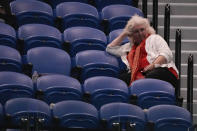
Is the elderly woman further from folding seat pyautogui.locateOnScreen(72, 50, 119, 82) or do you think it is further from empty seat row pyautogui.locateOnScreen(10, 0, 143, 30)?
empty seat row pyautogui.locateOnScreen(10, 0, 143, 30)

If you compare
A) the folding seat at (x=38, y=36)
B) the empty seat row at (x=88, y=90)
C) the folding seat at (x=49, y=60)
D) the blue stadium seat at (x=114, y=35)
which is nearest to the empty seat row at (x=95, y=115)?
the empty seat row at (x=88, y=90)

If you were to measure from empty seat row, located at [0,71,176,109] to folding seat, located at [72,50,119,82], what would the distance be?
0.30 meters

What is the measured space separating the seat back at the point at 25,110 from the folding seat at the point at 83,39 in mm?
1550

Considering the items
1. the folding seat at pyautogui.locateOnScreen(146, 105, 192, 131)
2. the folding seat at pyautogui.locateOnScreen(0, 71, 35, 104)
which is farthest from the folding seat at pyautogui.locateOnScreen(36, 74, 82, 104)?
the folding seat at pyautogui.locateOnScreen(146, 105, 192, 131)

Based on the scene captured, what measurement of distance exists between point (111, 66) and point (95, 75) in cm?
18

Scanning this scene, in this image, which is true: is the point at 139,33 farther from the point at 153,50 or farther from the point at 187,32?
the point at 187,32

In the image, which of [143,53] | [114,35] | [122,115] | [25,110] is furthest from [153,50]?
[25,110]

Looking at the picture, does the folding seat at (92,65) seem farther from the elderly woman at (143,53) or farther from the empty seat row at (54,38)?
the empty seat row at (54,38)

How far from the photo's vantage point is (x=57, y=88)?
668cm

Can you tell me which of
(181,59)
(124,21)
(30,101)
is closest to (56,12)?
(124,21)

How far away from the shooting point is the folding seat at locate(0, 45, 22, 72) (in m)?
7.10

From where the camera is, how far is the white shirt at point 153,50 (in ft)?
24.3

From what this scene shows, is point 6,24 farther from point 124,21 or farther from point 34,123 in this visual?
point 34,123

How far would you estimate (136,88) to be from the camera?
6969mm
